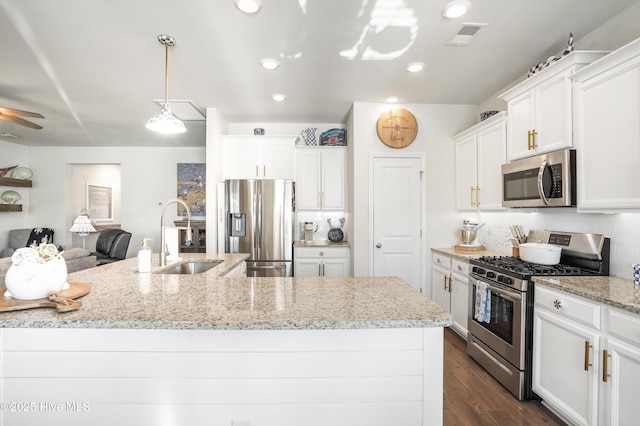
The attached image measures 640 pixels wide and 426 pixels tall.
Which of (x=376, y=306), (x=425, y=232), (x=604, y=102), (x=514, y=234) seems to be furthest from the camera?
(x=425, y=232)

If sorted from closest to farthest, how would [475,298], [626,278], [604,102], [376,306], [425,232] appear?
[376,306] → [604,102] → [626,278] → [475,298] → [425,232]

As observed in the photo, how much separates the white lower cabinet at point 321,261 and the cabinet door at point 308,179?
0.67m

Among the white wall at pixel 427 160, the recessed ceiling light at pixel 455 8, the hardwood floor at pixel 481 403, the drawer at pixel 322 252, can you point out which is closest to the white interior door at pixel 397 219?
the white wall at pixel 427 160

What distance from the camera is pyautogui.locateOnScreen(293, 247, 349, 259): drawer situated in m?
3.84

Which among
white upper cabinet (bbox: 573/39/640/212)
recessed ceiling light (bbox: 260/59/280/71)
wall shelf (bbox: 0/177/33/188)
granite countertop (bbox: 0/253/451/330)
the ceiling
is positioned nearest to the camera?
granite countertop (bbox: 0/253/451/330)

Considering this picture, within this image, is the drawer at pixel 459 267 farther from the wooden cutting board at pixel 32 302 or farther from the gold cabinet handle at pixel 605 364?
the wooden cutting board at pixel 32 302

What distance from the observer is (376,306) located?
129cm

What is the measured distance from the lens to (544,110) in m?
2.27

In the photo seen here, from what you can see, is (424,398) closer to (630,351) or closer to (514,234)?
(630,351)

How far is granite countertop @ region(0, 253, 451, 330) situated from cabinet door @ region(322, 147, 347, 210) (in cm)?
251

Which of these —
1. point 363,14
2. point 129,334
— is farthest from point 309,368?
point 363,14

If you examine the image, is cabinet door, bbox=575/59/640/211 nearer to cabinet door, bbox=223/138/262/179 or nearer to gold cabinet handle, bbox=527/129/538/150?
gold cabinet handle, bbox=527/129/538/150

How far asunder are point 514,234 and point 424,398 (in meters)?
2.26

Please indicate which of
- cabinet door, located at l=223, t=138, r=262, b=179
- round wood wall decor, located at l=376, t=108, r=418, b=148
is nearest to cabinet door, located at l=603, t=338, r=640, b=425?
round wood wall decor, located at l=376, t=108, r=418, b=148
